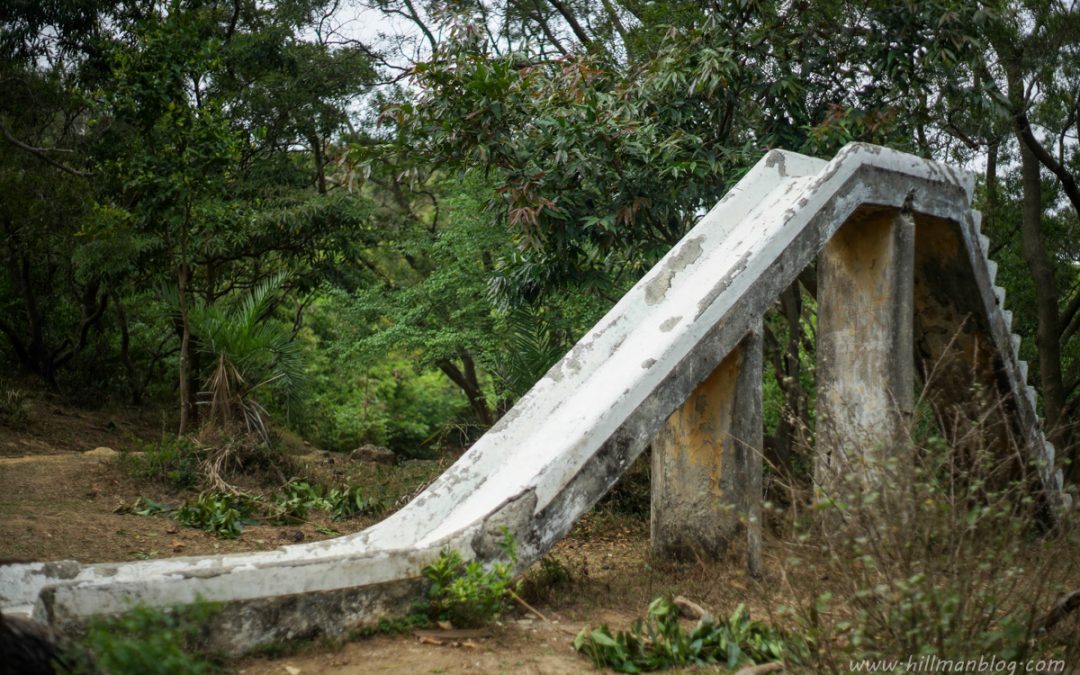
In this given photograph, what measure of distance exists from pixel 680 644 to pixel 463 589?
0.86m

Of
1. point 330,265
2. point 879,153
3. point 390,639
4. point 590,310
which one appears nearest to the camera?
point 390,639

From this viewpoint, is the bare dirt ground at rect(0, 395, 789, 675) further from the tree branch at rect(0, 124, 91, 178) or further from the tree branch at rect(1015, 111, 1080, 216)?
the tree branch at rect(1015, 111, 1080, 216)

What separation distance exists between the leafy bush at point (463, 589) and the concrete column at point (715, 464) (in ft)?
5.70

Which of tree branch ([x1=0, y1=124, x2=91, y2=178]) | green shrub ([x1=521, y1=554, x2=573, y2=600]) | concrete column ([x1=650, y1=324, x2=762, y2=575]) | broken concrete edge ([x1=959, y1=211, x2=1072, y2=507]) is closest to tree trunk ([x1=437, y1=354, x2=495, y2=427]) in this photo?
tree branch ([x1=0, y1=124, x2=91, y2=178])

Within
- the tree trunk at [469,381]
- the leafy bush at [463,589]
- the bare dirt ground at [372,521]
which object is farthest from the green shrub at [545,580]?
the tree trunk at [469,381]

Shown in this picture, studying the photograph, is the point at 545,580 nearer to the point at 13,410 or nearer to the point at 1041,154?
the point at 1041,154

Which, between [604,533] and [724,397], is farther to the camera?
[604,533]

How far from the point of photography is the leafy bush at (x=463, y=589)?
3936 millimetres

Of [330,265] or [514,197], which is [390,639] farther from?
[330,265]

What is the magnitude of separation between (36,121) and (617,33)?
719 cm

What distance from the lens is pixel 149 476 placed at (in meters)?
7.93

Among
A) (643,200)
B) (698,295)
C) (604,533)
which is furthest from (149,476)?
(698,295)

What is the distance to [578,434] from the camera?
442 cm

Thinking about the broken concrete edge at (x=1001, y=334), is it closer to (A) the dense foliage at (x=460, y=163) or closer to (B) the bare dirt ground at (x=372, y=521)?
(A) the dense foliage at (x=460, y=163)
